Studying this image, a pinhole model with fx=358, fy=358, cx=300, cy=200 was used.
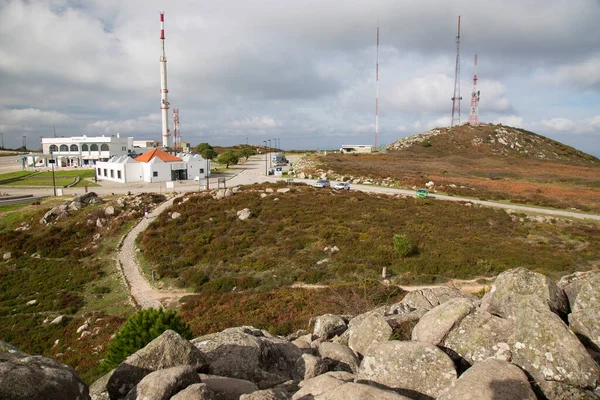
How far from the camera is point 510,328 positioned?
7.51 m

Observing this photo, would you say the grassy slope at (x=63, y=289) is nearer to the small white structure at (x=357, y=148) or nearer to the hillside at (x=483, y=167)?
the hillside at (x=483, y=167)

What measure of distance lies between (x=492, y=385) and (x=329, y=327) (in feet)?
22.1

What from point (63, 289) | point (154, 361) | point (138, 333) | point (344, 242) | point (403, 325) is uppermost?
point (154, 361)

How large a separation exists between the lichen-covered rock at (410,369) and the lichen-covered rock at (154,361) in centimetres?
355

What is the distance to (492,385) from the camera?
581 cm

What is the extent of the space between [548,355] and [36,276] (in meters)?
36.2

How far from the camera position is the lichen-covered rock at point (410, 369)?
21.7 feet

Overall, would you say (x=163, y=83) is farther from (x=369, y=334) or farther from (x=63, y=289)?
(x=369, y=334)

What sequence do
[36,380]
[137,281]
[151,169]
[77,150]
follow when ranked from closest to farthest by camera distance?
1. [36,380]
2. [137,281]
3. [151,169]
4. [77,150]

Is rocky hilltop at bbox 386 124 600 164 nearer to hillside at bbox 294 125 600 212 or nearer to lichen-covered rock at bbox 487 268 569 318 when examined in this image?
hillside at bbox 294 125 600 212

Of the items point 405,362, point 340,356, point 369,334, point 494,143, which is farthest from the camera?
point 494,143

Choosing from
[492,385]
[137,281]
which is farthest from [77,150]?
[492,385]

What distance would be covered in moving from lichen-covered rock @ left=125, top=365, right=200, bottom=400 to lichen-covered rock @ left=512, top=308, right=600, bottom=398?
20.1ft

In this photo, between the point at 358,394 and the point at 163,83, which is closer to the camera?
the point at 358,394
